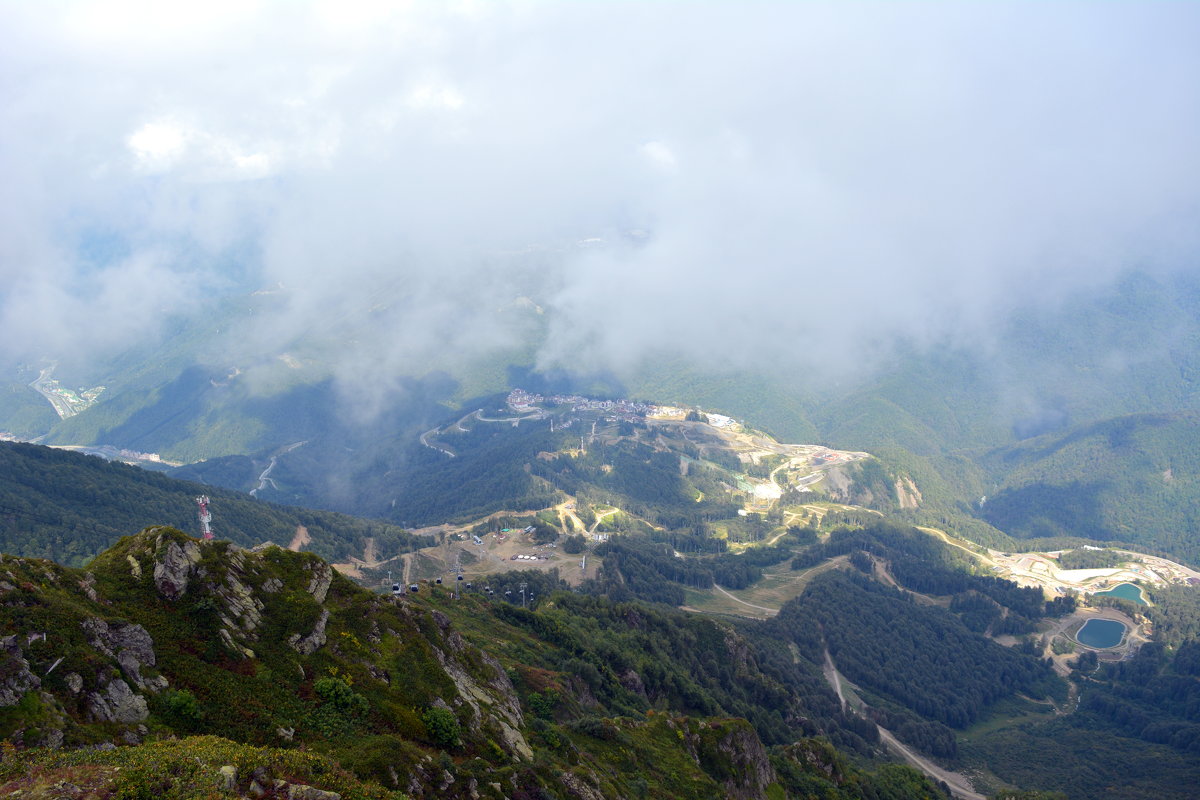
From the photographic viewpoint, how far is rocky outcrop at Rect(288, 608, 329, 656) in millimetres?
→ 45438

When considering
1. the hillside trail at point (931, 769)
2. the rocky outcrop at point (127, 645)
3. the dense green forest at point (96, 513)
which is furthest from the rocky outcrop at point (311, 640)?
the dense green forest at point (96, 513)

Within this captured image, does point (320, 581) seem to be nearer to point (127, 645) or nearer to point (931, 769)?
point (127, 645)

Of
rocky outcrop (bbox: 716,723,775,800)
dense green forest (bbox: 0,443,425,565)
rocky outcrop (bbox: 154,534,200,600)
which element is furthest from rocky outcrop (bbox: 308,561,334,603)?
dense green forest (bbox: 0,443,425,565)

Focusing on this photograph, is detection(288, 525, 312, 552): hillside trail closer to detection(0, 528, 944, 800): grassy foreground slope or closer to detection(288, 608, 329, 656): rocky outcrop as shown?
detection(0, 528, 944, 800): grassy foreground slope

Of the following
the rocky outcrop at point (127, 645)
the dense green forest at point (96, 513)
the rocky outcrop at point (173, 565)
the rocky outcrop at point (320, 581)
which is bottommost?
the rocky outcrop at point (127, 645)

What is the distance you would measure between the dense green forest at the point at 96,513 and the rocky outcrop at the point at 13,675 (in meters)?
136

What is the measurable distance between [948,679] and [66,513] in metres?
207

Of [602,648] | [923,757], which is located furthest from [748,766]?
[923,757]

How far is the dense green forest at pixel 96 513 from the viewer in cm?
15112

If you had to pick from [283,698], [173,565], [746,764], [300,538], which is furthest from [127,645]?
[300,538]

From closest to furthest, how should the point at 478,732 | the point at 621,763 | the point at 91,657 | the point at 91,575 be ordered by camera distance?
the point at 91,657, the point at 91,575, the point at 478,732, the point at 621,763

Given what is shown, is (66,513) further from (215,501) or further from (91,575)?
(91,575)

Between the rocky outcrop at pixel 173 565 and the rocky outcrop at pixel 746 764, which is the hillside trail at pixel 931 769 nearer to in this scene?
the rocky outcrop at pixel 746 764

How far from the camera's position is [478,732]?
49562 mm
